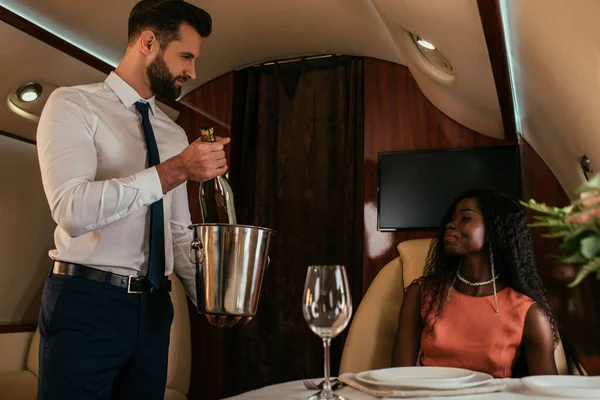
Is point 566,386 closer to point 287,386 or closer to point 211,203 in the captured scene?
point 287,386

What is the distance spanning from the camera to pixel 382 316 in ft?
8.78

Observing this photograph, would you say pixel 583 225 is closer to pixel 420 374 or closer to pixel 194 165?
pixel 420 374

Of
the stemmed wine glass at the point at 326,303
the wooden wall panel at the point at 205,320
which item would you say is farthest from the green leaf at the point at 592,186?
the wooden wall panel at the point at 205,320

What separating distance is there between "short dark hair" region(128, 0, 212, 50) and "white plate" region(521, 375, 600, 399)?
55.2 inches

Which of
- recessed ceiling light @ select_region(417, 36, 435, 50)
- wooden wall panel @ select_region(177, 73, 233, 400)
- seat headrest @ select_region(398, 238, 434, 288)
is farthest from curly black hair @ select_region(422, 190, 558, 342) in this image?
wooden wall panel @ select_region(177, 73, 233, 400)

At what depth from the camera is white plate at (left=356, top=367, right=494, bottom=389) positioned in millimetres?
1179

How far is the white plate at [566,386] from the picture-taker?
1.13 meters

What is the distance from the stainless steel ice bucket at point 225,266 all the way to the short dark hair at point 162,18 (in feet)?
2.31

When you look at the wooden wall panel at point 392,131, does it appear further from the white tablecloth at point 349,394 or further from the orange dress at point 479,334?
the white tablecloth at point 349,394

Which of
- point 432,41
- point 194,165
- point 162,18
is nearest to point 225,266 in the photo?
point 194,165

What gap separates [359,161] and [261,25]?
3.05ft

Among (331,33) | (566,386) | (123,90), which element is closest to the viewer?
(566,386)

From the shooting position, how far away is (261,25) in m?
3.35

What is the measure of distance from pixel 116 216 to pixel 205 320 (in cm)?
221
